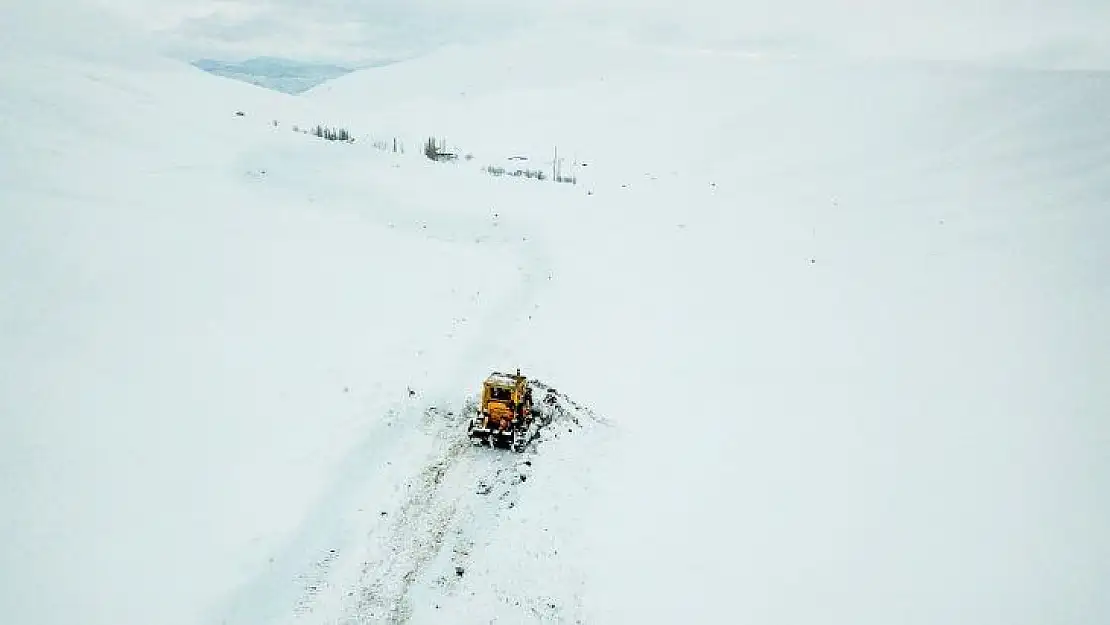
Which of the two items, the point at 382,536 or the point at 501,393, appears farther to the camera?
the point at 501,393

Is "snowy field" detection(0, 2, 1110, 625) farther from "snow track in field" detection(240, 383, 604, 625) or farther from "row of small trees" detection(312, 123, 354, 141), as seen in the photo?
"row of small trees" detection(312, 123, 354, 141)

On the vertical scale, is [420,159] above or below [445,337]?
above

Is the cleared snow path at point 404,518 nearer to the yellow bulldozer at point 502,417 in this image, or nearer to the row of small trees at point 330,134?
the yellow bulldozer at point 502,417

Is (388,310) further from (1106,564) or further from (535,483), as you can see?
(1106,564)

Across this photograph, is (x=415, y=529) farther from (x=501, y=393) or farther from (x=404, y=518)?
(x=501, y=393)

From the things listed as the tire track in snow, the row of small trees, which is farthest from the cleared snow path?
the row of small trees

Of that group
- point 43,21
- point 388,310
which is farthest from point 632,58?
point 388,310

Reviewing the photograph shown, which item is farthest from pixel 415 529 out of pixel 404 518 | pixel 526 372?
pixel 526 372
